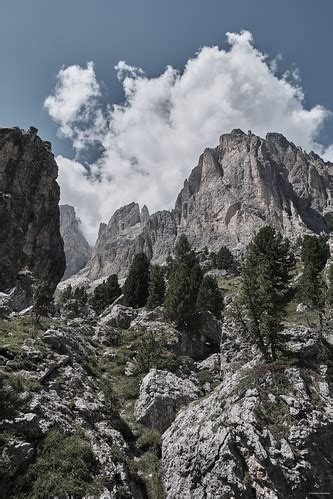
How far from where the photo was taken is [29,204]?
100000mm

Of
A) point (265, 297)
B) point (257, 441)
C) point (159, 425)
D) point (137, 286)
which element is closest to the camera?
point (257, 441)

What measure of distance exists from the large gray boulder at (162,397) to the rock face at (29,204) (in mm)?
61530

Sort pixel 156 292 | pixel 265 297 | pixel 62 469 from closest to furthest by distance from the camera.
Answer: pixel 62 469
pixel 265 297
pixel 156 292

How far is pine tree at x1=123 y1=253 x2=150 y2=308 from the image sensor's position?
2763 inches

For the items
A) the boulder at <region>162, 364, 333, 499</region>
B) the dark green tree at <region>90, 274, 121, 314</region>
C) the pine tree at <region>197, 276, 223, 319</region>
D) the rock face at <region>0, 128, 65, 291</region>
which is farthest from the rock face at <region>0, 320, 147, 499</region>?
the rock face at <region>0, 128, 65, 291</region>

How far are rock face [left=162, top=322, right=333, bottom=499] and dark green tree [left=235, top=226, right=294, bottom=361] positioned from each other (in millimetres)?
3663

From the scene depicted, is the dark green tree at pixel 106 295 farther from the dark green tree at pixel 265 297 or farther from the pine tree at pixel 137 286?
the dark green tree at pixel 265 297

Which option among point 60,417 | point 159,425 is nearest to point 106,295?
point 159,425

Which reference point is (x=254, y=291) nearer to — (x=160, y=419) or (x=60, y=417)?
(x=160, y=419)

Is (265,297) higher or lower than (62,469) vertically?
higher

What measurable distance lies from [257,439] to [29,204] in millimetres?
92138

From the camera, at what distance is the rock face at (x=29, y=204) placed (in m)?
89.6

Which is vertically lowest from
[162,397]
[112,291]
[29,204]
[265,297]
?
[162,397]

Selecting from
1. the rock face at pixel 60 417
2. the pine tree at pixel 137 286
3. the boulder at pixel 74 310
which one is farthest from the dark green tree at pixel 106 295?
the rock face at pixel 60 417
